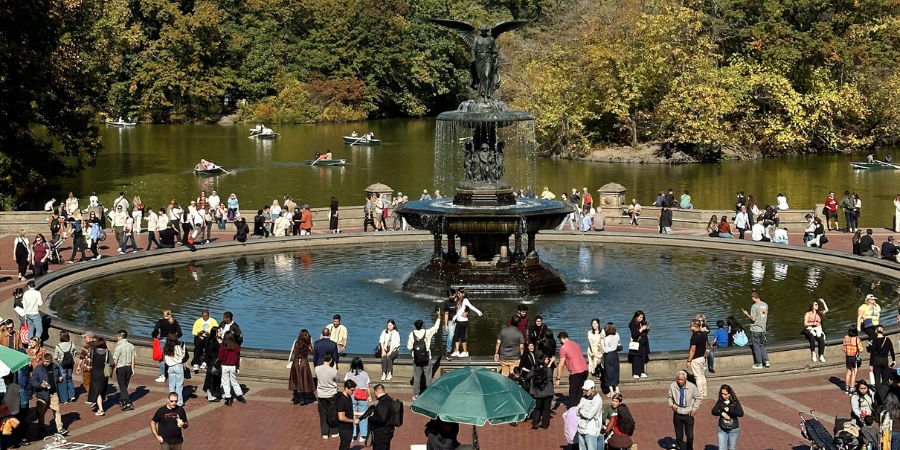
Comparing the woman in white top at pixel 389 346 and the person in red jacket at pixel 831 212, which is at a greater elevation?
the person in red jacket at pixel 831 212

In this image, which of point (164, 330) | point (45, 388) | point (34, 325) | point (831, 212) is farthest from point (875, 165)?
point (45, 388)

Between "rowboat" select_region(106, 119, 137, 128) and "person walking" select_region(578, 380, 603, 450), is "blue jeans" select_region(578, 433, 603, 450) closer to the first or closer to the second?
"person walking" select_region(578, 380, 603, 450)

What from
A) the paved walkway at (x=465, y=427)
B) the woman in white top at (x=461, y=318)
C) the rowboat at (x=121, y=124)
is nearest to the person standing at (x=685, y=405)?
the paved walkway at (x=465, y=427)

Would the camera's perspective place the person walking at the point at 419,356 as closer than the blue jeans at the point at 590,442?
No

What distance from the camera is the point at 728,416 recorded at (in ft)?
57.8

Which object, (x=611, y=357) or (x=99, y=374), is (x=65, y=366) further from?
(x=611, y=357)

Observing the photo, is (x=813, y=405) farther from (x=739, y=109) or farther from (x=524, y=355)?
(x=739, y=109)

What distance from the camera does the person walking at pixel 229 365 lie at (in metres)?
21.4

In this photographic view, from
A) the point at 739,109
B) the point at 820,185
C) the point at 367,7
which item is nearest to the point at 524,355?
the point at 820,185

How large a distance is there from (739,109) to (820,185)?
15.5 m

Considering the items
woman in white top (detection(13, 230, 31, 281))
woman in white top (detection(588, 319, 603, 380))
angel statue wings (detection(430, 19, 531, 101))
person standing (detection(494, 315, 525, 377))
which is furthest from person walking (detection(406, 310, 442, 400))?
woman in white top (detection(13, 230, 31, 281))

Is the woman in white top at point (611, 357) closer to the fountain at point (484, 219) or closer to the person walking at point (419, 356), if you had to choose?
the person walking at point (419, 356)

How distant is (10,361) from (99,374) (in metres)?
2.43

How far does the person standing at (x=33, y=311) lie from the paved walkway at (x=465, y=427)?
3.14m
